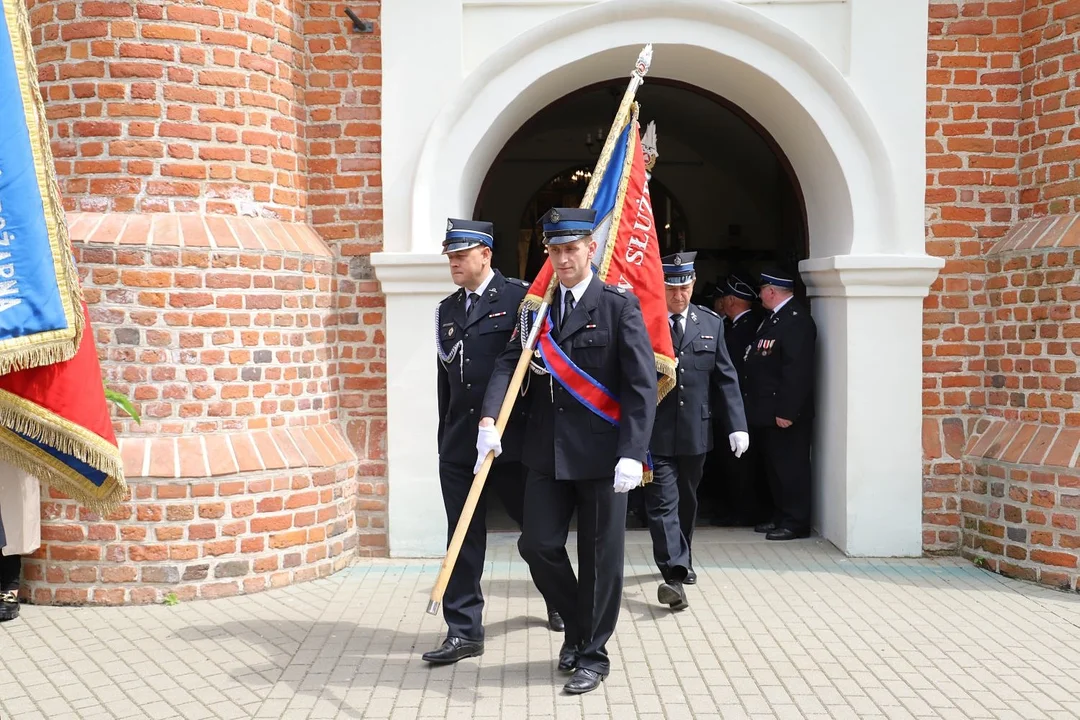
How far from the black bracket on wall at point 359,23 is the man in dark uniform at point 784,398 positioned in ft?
9.70

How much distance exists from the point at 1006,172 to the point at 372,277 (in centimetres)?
379

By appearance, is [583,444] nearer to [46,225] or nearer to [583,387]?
[583,387]

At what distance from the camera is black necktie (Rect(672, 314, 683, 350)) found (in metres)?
5.46

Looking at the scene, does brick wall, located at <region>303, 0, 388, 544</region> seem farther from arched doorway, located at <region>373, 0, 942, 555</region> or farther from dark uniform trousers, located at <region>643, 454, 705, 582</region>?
dark uniform trousers, located at <region>643, 454, 705, 582</region>

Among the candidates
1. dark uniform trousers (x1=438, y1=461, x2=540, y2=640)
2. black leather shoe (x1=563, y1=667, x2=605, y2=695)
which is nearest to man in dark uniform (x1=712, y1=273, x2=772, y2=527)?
dark uniform trousers (x1=438, y1=461, x2=540, y2=640)

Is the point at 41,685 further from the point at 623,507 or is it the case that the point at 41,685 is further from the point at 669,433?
the point at 669,433

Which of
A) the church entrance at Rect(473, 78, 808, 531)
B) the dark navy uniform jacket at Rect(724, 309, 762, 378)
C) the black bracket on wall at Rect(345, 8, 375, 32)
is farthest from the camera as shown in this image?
the church entrance at Rect(473, 78, 808, 531)

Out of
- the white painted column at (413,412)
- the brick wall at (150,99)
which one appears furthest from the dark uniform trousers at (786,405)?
the brick wall at (150,99)

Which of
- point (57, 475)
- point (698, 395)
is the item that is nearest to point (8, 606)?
point (57, 475)

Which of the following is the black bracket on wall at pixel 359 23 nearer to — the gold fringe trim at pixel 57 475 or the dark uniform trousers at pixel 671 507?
the dark uniform trousers at pixel 671 507

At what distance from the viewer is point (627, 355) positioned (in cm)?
396

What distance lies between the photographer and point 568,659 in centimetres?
412

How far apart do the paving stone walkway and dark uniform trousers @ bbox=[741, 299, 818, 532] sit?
2.71 feet

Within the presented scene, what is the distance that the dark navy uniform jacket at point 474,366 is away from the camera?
4.35 m
